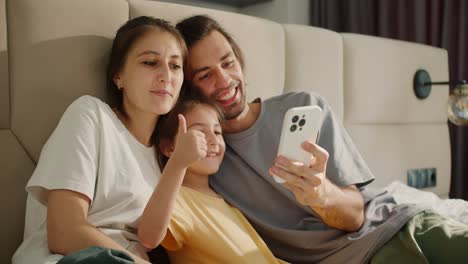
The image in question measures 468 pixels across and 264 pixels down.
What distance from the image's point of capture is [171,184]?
0.90m

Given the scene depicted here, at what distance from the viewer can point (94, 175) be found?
3.04 ft

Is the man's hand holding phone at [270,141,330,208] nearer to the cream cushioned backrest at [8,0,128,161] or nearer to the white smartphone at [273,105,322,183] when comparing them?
the white smartphone at [273,105,322,183]

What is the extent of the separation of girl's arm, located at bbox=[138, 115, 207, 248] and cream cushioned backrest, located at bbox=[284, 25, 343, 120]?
2.72 ft

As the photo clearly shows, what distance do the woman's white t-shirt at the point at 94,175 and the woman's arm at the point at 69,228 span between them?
19 mm

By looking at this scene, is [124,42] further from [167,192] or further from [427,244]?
[427,244]

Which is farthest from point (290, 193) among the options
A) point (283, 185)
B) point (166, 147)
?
point (166, 147)

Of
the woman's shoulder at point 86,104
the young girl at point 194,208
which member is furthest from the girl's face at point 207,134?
the woman's shoulder at point 86,104

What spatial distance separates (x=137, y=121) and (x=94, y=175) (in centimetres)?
21

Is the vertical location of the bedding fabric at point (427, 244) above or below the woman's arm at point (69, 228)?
below

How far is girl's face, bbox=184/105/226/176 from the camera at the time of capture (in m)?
1.12

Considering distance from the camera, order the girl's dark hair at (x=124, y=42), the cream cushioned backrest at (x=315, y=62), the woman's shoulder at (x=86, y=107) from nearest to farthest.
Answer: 1. the woman's shoulder at (x=86, y=107)
2. the girl's dark hair at (x=124, y=42)
3. the cream cushioned backrest at (x=315, y=62)

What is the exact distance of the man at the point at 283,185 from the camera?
43.8 inches

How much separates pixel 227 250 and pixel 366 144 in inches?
43.9

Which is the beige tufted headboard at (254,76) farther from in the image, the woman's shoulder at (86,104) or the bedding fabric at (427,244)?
the bedding fabric at (427,244)
